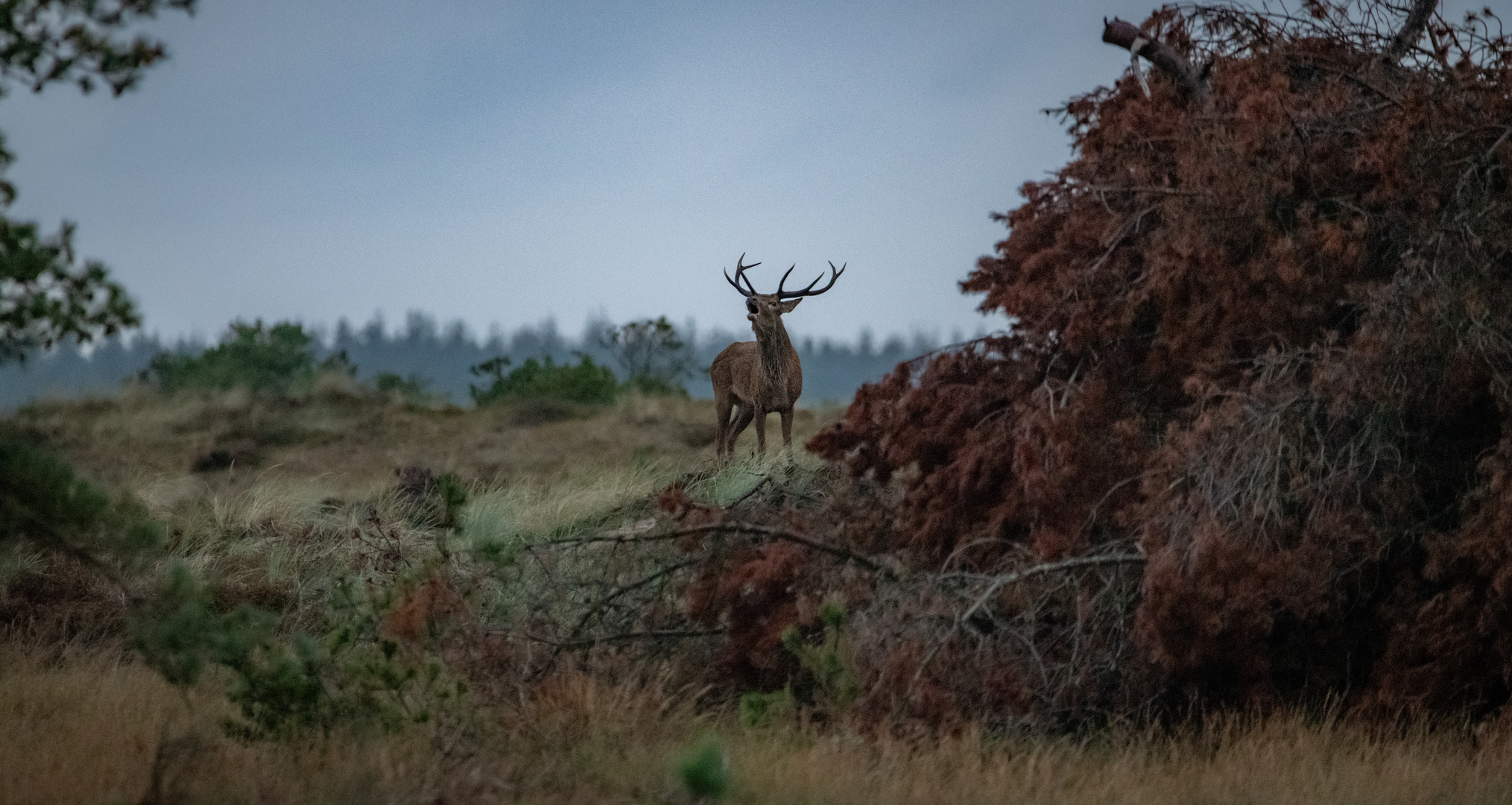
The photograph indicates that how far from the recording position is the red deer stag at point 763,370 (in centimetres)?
1296

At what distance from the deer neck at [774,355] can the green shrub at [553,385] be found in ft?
34.6

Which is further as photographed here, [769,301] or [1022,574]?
[769,301]

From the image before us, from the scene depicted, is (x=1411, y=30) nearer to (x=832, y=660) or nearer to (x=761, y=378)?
(x=832, y=660)

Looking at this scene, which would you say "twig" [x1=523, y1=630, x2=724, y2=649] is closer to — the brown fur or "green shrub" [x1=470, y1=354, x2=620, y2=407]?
the brown fur

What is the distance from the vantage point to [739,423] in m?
14.2

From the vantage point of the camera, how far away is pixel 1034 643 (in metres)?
5.57

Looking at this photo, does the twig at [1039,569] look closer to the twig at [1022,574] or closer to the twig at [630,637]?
the twig at [1022,574]

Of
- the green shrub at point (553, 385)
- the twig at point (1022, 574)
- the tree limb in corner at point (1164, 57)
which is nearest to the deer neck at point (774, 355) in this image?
the tree limb in corner at point (1164, 57)

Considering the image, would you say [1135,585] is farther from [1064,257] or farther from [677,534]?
[677,534]

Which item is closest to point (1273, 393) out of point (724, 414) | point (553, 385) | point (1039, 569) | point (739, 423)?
point (1039, 569)

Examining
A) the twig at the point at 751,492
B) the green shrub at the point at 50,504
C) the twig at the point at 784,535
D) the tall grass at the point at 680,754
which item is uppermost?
the green shrub at the point at 50,504

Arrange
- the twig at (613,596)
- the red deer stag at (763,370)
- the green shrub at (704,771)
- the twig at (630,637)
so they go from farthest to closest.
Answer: the red deer stag at (763,370), the twig at (613,596), the twig at (630,637), the green shrub at (704,771)

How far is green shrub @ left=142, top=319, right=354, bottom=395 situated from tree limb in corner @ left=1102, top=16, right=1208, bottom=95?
1977cm

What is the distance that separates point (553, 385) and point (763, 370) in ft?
38.1
